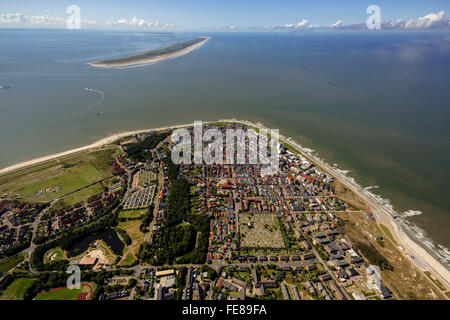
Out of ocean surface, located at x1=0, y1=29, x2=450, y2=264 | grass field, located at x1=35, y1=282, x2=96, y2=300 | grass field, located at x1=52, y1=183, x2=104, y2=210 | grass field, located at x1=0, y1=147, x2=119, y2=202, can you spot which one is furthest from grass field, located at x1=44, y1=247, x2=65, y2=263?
ocean surface, located at x1=0, y1=29, x2=450, y2=264

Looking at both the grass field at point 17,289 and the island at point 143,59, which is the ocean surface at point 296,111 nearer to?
the island at point 143,59

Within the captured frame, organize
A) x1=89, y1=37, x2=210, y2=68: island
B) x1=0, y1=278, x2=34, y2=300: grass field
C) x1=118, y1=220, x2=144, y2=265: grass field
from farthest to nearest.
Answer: x1=89, y1=37, x2=210, y2=68: island < x1=118, y1=220, x2=144, y2=265: grass field < x1=0, y1=278, x2=34, y2=300: grass field

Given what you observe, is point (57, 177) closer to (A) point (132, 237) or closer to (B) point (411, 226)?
(A) point (132, 237)

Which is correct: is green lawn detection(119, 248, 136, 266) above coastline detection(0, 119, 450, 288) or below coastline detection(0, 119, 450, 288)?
below

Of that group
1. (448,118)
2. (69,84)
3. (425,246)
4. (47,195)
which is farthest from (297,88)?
(69,84)

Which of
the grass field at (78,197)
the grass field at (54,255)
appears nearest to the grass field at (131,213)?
the grass field at (78,197)

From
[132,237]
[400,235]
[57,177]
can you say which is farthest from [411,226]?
[57,177]

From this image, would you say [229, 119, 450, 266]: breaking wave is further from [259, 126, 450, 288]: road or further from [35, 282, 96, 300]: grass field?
[35, 282, 96, 300]: grass field

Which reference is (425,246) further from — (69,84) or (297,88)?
(69,84)
